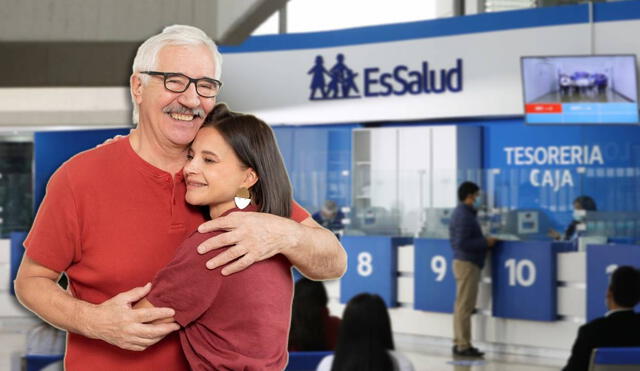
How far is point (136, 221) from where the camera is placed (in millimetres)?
1932

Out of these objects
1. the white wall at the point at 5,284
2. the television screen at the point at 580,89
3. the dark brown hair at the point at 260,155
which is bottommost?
the white wall at the point at 5,284

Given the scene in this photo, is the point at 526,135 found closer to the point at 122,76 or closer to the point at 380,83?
the point at 380,83

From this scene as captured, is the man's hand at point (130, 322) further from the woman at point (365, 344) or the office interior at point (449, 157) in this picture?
the office interior at point (449, 157)

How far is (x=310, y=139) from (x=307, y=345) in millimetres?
8310

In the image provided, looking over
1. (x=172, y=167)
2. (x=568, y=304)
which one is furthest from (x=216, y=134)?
(x=568, y=304)

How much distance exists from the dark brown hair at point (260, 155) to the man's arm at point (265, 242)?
0.17 ft

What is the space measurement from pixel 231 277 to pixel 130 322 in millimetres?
185

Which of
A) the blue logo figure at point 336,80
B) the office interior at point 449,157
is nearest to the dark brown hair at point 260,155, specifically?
the office interior at point 449,157

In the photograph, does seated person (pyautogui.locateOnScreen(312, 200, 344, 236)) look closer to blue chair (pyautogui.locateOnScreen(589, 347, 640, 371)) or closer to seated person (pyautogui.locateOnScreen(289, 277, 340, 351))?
seated person (pyautogui.locateOnScreen(289, 277, 340, 351))

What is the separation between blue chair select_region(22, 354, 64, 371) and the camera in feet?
10.5

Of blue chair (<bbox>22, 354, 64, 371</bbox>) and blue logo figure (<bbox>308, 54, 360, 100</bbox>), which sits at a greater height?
blue logo figure (<bbox>308, 54, 360, 100</bbox>)

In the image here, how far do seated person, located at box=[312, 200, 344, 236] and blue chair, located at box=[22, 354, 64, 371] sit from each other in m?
8.16

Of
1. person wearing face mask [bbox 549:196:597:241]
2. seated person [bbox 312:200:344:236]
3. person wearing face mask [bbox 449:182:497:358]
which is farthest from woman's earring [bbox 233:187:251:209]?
seated person [bbox 312:200:344:236]

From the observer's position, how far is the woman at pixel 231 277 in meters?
1.73
